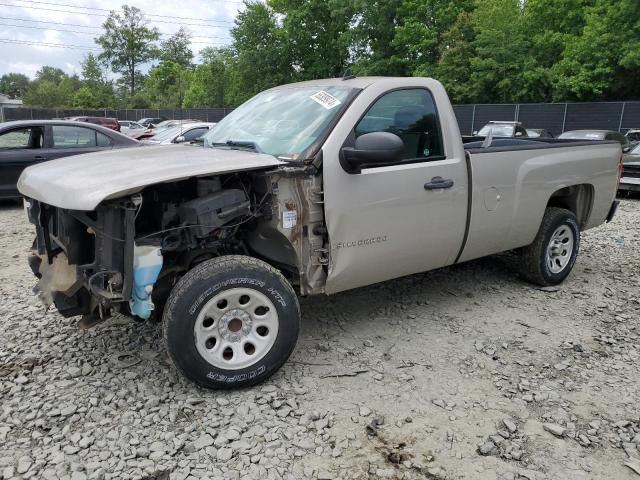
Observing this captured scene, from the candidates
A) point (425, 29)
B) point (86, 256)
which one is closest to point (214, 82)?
point (425, 29)

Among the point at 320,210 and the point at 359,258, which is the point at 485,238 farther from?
the point at 320,210

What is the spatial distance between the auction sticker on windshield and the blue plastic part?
1.66 metres

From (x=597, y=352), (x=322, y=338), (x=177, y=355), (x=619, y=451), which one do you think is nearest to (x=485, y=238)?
(x=597, y=352)

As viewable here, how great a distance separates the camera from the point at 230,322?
3.34 meters

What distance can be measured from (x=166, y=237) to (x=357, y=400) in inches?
60.5

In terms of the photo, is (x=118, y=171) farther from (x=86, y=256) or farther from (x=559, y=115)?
(x=559, y=115)

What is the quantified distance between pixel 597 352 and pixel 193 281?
9.95 feet

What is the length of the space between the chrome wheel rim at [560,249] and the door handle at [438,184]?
1.81 metres

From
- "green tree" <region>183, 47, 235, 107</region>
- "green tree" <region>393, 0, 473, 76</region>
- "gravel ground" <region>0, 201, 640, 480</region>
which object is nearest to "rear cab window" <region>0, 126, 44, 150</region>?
"gravel ground" <region>0, 201, 640, 480</region>

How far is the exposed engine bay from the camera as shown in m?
3.05

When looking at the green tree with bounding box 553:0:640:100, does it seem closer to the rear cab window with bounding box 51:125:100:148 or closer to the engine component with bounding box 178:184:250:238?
the rear cab window with bounding box 51:125:100:148

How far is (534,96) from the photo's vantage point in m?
30.4

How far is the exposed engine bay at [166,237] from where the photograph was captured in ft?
10.0

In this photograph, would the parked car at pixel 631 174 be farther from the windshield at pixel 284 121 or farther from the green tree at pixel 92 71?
the green tree at pixel 92 71
